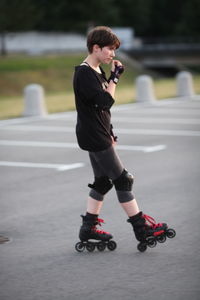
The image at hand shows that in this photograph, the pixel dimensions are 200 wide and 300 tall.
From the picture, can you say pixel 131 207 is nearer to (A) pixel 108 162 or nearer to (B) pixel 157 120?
(A) pixel 108 162

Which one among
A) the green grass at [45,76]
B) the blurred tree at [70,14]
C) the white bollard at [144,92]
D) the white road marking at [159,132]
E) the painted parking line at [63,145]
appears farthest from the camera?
the blurred tree at [70,14]

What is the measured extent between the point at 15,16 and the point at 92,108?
187 ft

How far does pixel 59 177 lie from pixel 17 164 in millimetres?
1455

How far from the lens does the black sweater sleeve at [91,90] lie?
19.5 ft

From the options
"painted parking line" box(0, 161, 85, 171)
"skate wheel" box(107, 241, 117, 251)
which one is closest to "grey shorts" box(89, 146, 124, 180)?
"skate wheel" box(107, 241, 117, 251)

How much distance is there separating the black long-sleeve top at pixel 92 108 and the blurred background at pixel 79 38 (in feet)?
109

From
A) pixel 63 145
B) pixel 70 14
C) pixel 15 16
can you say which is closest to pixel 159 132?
pixel 63 145

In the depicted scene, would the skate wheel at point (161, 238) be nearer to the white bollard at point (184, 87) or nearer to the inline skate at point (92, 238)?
the inline skate at point (92, 238)

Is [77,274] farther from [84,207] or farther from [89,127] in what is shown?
[84,207]

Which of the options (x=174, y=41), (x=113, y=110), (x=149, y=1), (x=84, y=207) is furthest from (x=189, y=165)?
(x=149, y=1)

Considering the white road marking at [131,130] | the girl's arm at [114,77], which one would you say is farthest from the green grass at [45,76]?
the girl's arm at [114,77]

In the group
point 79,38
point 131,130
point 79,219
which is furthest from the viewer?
point 79,38

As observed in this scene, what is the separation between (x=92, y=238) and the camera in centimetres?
625

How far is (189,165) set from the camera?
10.9 meters
